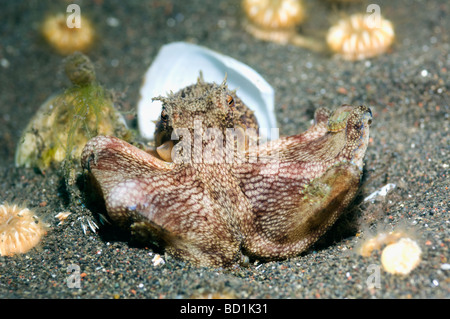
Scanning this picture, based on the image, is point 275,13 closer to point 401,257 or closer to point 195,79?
point 195,79

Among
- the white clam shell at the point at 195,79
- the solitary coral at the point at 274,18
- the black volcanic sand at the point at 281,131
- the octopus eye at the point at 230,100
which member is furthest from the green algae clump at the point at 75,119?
the solitary coral at the point at 274,18

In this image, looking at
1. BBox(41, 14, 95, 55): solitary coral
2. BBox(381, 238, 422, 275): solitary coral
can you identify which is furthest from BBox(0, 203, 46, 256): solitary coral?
BBox(41, 14, 95, 55): solitary coral

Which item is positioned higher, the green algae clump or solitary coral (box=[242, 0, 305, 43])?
solitary coral (box=[242, 0, 305, 43])

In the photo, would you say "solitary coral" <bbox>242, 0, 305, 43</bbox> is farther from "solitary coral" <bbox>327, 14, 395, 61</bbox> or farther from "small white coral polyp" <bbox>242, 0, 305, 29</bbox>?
"solitary coral" <bbox>327, 14, 395, 61</bbox>

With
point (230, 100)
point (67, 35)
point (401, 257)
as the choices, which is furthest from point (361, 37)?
point (67, 35)

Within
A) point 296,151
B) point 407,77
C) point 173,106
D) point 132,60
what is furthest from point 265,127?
point 132,60

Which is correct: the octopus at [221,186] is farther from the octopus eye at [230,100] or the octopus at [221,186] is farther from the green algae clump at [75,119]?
the green algae clump at [75,119]

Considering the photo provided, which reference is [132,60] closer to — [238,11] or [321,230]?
[238,11]
